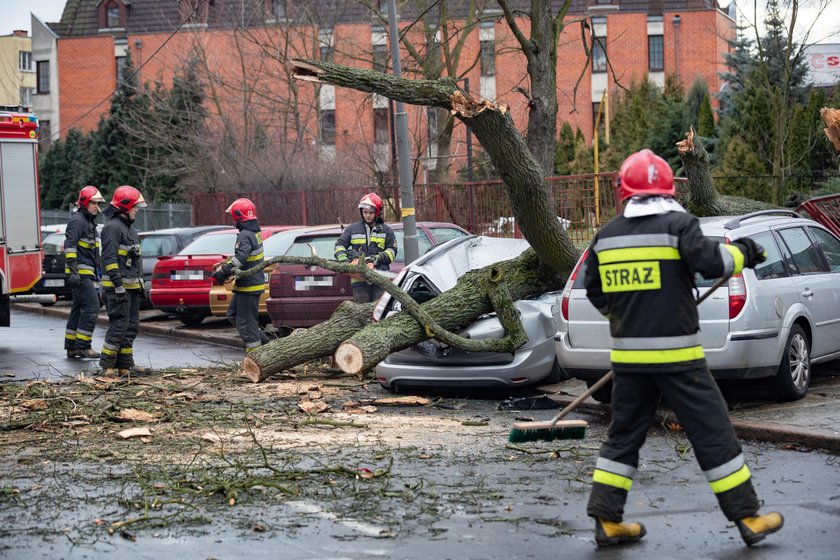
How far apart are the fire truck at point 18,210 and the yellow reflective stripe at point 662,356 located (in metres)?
11.6

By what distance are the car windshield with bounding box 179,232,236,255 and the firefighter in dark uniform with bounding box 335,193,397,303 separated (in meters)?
3.99

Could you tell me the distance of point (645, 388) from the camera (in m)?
5.61

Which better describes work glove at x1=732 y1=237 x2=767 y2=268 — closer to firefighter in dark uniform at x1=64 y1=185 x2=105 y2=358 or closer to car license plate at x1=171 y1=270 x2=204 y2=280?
firefighter in dark uniform at x1=64 y1=185 x2=105 y2=358

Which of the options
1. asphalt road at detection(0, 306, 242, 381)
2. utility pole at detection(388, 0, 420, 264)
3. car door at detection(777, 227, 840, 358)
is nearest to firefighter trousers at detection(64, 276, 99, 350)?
asphalt road at detection(0, 306, 242, 381)

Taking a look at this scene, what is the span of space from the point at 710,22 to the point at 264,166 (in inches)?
991

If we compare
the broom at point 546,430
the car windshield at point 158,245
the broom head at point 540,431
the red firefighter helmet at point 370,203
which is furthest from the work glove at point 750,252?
the car windshield at point 158,245

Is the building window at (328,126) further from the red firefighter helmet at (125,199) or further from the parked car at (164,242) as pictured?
the red firefighter helmet at (125,199)

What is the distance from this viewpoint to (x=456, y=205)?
71.2ft

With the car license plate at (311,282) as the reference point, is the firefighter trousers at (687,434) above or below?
below

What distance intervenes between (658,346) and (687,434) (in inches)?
17.4

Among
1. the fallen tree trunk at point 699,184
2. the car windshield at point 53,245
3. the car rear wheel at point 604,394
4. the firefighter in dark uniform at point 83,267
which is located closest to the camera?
the car rear wheel at point 604,394

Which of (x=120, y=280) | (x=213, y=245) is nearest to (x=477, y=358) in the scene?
(x=120, y=280)

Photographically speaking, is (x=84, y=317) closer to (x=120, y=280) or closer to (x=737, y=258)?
(x=120, y=280)

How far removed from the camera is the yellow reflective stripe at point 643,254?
5.49m
